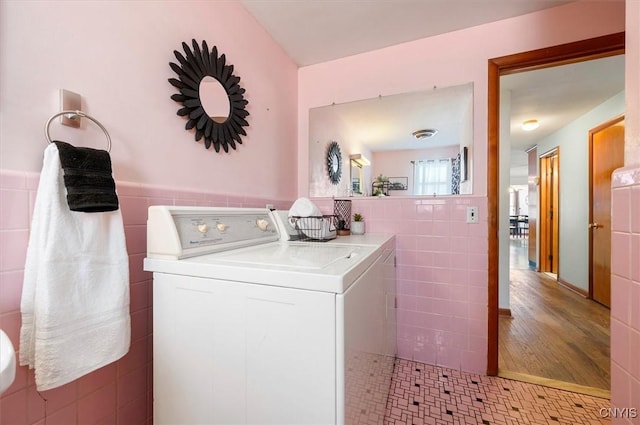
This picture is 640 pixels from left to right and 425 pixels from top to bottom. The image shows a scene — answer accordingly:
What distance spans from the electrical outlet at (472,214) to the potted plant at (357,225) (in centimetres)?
71

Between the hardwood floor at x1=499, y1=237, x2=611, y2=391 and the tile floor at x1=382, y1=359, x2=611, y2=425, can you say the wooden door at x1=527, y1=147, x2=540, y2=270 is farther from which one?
the tile floor at x1=382, y1=359, x2=611, y2=425

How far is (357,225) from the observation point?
6.57 ft

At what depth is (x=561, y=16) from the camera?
5.26 ft

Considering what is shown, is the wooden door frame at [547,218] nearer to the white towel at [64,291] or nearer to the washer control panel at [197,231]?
the washer control panel at [197,231]

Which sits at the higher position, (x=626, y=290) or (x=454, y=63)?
(x=454, y=63)

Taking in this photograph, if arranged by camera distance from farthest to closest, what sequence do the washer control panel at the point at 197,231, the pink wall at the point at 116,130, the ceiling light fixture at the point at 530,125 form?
the ceiling light fixture at the point at 530,125, the washer control panel at the point at 197,231, the pink wall at the point at 116,130

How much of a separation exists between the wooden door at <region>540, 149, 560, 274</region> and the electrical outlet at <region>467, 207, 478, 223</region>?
134 inches

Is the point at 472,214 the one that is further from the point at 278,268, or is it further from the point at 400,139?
the point at 278,268

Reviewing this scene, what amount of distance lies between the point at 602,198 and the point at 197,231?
13.4 ft

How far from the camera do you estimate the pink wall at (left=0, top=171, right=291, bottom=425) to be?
0.73m

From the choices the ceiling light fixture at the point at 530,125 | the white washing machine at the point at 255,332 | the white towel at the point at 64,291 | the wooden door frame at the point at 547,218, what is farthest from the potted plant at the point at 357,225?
the wooden door frame at the point at 547,218

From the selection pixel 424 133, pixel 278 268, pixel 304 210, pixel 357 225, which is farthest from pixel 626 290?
pixel 424 133

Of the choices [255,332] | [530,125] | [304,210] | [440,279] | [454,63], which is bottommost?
[440,279]

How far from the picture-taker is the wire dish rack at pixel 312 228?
156 centimetres
